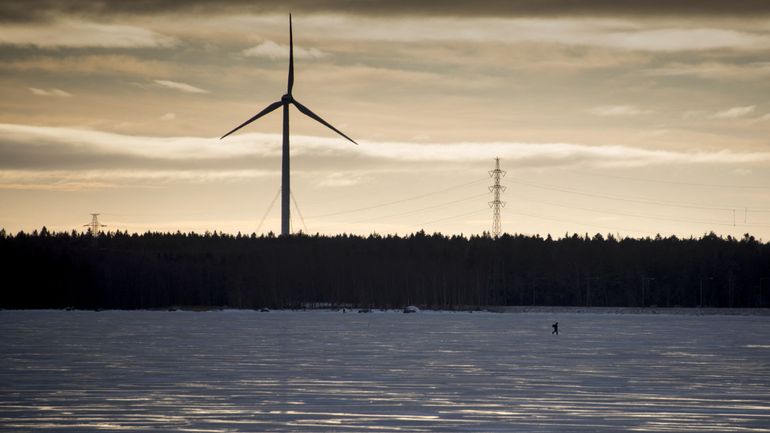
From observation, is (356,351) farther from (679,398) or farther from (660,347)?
(679,398)

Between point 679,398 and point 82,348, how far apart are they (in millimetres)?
40022

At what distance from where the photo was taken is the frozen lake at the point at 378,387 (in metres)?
34.5

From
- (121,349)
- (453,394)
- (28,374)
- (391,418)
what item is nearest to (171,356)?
(121,349)

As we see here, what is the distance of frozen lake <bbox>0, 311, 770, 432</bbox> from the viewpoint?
34.5 metres

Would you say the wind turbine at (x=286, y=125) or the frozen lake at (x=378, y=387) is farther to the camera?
the wind turbine at (x=286, y=125)

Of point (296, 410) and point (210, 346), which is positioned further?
point (210, 346)

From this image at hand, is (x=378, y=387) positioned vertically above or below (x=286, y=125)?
below

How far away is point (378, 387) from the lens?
44219 millimetres

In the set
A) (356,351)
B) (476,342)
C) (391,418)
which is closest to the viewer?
(391,418)

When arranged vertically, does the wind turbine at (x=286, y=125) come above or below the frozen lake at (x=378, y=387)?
above

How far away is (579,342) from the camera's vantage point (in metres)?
81.8

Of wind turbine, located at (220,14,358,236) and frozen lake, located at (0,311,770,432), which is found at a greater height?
wind turbine, located at (220,14,358,236)

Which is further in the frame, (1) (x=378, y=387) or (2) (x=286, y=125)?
(2) (x=286, y=125)

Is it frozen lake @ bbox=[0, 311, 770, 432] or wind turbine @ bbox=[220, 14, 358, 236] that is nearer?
frozen lake @ bbox=[0, 311, 770, 432]
